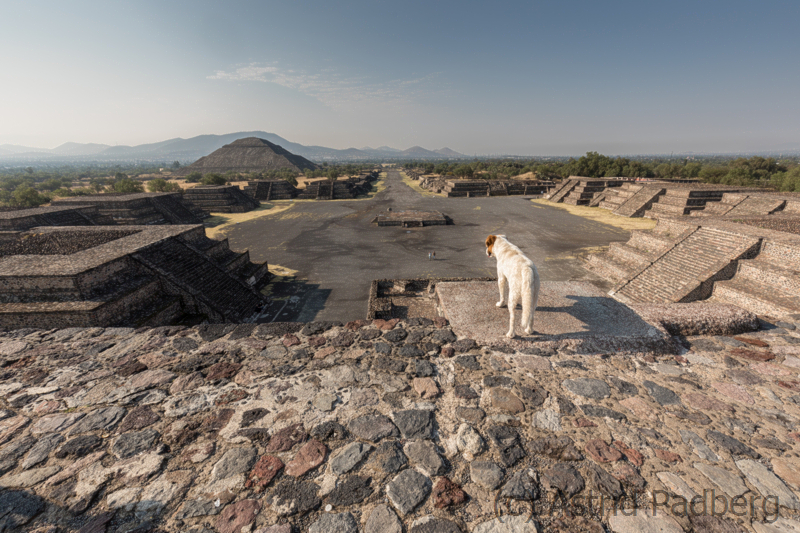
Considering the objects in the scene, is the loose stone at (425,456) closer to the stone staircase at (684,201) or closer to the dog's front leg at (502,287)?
the dog's front leg at (502,287)

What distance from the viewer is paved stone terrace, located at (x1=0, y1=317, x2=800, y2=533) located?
2.28 meters

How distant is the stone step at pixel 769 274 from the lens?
350 inches

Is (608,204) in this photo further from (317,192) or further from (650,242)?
(317,192)

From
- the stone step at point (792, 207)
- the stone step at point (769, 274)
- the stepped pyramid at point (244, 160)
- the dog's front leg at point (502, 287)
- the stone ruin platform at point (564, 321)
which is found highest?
the stepped pyramid at point (244, 160)

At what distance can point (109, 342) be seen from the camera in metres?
4.54

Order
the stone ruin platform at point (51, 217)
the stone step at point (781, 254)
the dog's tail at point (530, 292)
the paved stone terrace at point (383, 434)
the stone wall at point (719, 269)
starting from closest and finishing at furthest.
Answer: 1. the paved stone terrace at point (383, 434)
2. the dog's tail at point (530, 292)
3. the stone wall at point (719, 269)
4. the stone step at point (781, 254)
5. the stone ruin platform at point (51, 217)

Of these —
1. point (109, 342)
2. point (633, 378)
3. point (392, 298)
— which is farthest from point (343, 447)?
point (392, 298)

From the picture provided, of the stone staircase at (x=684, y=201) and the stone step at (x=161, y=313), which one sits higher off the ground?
the stone staircase at (x=684, y=201)

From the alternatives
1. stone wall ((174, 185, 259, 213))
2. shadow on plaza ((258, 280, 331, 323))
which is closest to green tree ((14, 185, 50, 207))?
stone wall ((174, 185, 259, 213))

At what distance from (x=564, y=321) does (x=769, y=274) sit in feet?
32.2

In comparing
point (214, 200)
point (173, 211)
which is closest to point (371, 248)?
point (173, 211)

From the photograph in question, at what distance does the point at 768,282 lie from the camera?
9.50m

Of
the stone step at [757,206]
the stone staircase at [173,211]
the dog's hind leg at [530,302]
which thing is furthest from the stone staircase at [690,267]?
the stone staircase at [173,211]

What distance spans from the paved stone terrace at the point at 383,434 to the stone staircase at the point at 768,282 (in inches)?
274
